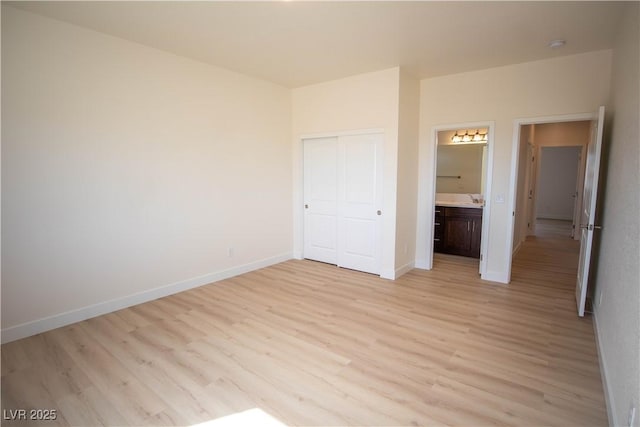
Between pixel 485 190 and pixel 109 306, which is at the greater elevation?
pixel 485 190

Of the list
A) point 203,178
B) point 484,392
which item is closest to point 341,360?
point 484,392

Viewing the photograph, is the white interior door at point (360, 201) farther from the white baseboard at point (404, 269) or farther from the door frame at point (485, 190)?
the door frame at point (485, 190)

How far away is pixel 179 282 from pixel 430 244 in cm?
359

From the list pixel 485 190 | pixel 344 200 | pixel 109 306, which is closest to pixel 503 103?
pixel 485 190

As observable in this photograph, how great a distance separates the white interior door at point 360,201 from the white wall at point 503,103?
83 cm

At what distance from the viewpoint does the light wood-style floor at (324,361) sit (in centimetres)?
201

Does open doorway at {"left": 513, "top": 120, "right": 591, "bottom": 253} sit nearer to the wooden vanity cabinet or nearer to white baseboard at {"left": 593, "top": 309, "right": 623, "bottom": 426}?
the wooden vanity cabinet

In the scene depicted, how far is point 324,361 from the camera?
8.31 ft

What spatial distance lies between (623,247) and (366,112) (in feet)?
10.5

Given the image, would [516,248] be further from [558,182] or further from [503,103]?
[558,182]

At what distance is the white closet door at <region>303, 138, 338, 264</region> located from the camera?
5078 mm

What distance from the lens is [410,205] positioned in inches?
190

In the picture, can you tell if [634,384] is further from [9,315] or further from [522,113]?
[9,315]

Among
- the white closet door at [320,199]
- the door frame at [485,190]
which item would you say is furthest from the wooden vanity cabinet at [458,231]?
the white closet door at [320,199]
